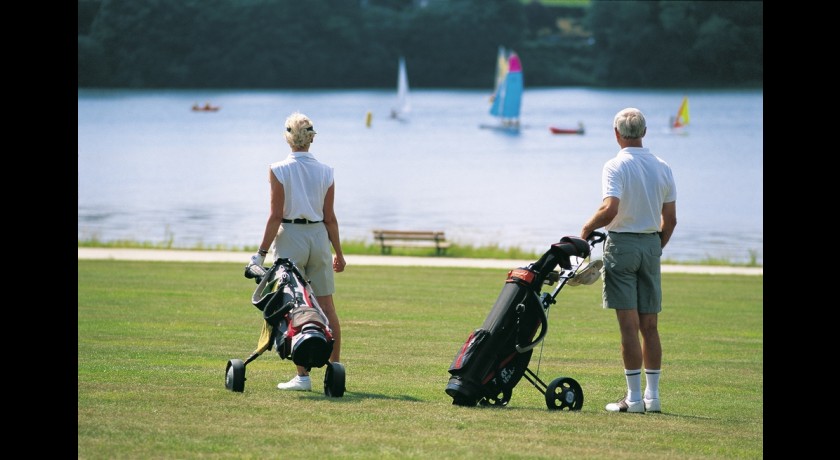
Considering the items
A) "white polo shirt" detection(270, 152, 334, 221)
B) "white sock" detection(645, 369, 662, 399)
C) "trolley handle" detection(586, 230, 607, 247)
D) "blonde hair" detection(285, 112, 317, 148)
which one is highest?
"blonde hair" detection(285, 112, 317, 148)

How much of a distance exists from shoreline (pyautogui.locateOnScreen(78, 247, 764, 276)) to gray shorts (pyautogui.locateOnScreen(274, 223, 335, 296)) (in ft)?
43.5

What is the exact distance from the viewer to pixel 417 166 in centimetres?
7019

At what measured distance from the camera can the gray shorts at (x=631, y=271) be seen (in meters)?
7.31

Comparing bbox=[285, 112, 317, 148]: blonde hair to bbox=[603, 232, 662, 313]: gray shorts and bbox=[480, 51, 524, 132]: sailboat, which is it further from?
bbox=[480, 51, 524, 132]: sailboat

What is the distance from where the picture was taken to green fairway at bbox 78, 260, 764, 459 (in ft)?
19.5

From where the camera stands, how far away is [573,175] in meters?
65.3

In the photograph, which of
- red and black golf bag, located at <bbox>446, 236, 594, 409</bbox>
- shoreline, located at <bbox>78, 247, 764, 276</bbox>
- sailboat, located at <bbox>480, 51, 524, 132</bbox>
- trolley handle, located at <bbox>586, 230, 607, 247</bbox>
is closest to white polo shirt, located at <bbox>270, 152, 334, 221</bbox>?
red and black golf bag, located at <bbox>446, 236, 594, 409</bbox>

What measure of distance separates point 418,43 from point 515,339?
12200 cm

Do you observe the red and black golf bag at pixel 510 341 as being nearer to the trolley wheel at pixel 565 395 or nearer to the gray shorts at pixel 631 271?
the trolley wheel at pixel 565 395

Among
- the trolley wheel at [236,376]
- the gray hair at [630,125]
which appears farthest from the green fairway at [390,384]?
the gray hair at [630,125]

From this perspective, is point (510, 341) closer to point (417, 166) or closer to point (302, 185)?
point (302, 185)

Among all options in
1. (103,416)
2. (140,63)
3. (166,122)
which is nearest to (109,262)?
(103,416)

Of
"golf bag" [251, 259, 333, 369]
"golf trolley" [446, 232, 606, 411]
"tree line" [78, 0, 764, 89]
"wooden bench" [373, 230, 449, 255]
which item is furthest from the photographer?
"tree line" [78, 0, 764, 89]

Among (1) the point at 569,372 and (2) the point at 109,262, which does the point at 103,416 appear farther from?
(2) the point at 109,262
